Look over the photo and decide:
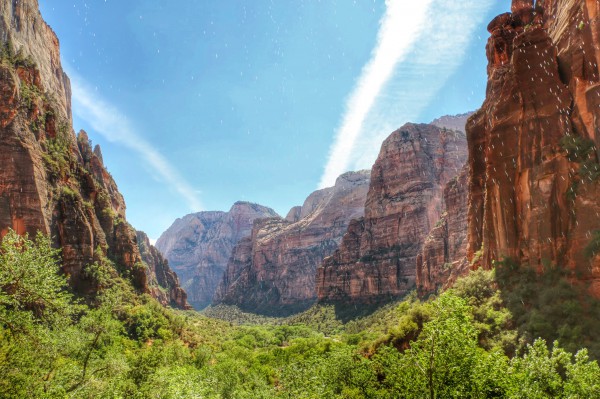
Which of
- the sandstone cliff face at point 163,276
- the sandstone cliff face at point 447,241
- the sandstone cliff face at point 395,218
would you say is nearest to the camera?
the sandstone cliff face at point 447,241

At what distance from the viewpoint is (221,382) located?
33312 mm

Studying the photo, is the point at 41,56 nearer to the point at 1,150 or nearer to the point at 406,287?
the point at 1,150

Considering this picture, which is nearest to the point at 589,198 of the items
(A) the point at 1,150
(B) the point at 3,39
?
(A) the point at 1,150

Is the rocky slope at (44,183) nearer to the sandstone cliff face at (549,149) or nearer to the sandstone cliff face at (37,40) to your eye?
the sandstone cliff face at (37,40)

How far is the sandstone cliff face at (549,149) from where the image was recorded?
84.6 ft

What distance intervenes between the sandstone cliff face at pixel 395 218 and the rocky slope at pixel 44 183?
71461 mm

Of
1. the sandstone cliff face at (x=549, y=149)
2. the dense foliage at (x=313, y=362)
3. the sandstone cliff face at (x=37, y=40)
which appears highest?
the sandstone cliff face at (x=37, y=40)

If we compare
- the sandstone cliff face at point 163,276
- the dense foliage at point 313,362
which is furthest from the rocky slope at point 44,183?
the sandstone cliff face at point 163,276

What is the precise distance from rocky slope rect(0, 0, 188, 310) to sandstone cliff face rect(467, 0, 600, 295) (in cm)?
5844

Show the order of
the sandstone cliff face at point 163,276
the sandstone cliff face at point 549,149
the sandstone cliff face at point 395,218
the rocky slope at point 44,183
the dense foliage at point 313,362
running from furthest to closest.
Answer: the sandstone cliff face at point 163,276 < the sandstone cliff face at point 395,218 < the rocky slope at point 44,183 < the sandstone cliff face at point 549,149 < the dense foliage at point 313,362

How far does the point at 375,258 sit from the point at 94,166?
3716 inches

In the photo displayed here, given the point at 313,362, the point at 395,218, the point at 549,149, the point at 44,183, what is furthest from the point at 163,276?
the point at 549,149

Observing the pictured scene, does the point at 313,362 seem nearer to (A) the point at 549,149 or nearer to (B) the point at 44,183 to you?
(A) the point at 549,149

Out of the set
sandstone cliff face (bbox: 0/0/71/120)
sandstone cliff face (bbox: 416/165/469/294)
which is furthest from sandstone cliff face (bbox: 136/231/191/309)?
sandstone cliff face (bbox: 416/165/469/294)
